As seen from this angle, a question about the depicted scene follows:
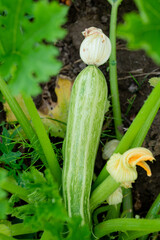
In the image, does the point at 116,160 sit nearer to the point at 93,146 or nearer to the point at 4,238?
the point at 93,146

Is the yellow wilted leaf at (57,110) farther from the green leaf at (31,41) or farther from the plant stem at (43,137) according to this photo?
the green leaf at (31,41)

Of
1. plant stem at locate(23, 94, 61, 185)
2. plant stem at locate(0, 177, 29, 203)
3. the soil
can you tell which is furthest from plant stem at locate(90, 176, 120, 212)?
the soil

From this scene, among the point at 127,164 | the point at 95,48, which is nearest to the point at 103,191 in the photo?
the point at 127,164

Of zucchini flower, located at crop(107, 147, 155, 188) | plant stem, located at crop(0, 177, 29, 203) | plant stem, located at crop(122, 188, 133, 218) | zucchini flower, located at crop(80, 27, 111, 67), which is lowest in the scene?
plant stem, located at crop(122, 188, 133, 218)

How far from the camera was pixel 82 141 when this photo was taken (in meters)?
1.72

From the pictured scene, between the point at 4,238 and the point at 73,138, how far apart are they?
0.59 m

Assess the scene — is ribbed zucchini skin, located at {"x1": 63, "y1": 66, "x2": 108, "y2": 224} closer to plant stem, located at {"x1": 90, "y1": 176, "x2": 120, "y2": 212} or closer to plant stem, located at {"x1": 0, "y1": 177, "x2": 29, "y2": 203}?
plant stem, located at {"x1": 90, "y1": 176, "x2": 120, "y2": 212}

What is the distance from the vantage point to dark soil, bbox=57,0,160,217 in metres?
2.25

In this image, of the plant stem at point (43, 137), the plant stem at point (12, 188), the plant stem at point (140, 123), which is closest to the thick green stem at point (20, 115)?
the plant stem at point (43, 137)

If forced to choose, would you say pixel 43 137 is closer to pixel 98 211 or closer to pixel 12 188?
pixel 12 188

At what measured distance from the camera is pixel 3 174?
1.23 m

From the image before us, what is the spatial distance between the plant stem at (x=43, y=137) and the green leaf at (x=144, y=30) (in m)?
0.61

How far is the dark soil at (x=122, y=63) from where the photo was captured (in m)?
2.25

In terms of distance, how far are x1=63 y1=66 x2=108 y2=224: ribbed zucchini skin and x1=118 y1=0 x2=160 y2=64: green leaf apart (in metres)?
0.75
